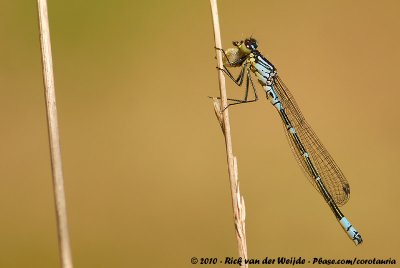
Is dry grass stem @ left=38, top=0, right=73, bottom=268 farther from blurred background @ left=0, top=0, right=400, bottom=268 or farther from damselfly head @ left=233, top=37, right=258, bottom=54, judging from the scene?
blurred background @ left=0, top=0, right=400, bottom=268

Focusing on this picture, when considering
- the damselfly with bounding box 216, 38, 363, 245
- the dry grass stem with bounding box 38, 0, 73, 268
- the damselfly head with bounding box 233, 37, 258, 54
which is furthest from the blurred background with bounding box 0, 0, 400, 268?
the dry grass stem with bounding box 38, 0, 73, 268

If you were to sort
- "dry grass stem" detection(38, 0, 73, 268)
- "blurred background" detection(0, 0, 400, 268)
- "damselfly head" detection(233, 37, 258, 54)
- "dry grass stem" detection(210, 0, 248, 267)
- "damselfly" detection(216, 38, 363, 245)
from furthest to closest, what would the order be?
"blurred background" detection(0, 0, 400, 268) < "damselfly" detection(216, 38, 363, 245) < "damselfly head" detection(233, 37, 258, 54) < "dry grass stem" detection(210, 0, 248, 267) < "dry grass stem" detection(38, 0, 73, 268)

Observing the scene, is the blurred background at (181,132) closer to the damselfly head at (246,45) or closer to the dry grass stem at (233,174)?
the damselfly head at (246,45)

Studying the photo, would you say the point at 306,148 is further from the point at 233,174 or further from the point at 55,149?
the point at 55,149

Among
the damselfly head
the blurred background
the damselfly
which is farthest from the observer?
the blurred background

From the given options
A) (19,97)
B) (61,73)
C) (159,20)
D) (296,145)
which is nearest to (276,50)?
(159,20)

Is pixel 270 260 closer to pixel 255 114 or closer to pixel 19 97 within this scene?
pixel 255 114

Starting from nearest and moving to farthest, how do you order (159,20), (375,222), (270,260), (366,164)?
1. (270,260)
2. (375,222)
3. (366,164)
4. (159,20)
